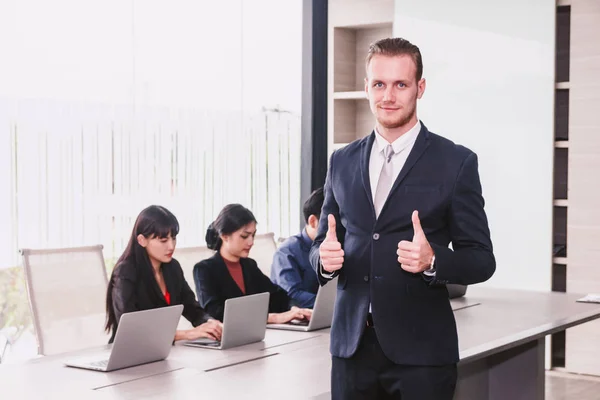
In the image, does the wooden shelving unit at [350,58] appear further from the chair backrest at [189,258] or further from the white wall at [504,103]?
the chair backrest at [189,258]

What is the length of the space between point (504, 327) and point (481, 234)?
165cm

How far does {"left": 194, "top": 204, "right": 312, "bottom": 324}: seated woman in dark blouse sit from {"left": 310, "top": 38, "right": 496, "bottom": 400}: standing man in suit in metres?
1.78

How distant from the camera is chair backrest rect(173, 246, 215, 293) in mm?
4129

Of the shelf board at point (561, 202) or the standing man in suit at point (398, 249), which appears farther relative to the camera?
the shelf board at point (561, 202)

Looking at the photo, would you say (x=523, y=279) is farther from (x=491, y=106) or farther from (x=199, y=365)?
(x=199, y=365)

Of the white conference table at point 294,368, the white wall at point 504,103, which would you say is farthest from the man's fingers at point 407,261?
the white wall at point 504,103

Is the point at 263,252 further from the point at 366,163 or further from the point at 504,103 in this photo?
the point at 366,163

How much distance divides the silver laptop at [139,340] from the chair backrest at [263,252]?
1835 millimetres

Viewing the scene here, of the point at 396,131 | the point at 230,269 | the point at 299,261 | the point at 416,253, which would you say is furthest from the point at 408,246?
the point at 299,261

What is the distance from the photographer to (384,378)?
1.97 metres

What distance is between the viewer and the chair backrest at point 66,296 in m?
3.51

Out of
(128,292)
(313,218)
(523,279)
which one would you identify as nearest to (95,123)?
(313,218)

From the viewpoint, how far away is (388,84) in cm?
194

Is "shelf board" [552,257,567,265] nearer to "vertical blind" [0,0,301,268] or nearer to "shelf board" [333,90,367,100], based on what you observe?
"shelf board" [333,90,367,100]
